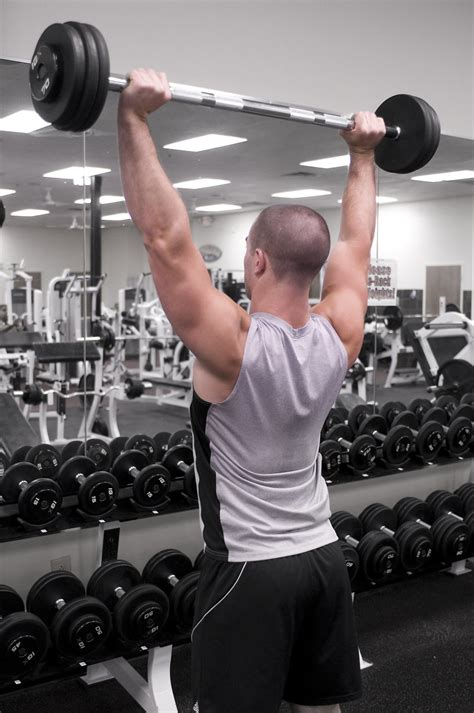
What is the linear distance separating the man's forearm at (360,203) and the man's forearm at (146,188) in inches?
19.3

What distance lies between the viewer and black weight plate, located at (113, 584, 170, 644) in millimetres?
2203

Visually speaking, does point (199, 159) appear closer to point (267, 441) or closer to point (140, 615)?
point (140, 615)

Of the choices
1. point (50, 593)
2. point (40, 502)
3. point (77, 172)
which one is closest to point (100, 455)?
point (40, 502)

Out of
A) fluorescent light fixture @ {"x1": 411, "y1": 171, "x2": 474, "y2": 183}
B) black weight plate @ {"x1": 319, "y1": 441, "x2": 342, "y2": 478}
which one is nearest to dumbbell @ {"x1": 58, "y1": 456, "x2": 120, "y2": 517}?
black weight plate @ {"x1": 319, "y1": 441, "x2": 342, "y2": 478}

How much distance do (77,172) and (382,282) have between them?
160 cm

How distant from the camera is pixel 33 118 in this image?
2732 millimetres

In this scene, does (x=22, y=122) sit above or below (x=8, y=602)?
above

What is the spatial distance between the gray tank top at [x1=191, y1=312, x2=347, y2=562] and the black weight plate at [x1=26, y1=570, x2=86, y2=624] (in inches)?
46.3

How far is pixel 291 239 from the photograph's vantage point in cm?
120

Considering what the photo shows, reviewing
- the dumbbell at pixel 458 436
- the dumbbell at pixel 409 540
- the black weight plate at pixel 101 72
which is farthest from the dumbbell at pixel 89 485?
the dumbbell at pixel 458 436

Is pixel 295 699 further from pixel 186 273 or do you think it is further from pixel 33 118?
pixel 33 118

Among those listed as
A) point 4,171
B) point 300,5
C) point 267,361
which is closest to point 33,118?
point 4,171

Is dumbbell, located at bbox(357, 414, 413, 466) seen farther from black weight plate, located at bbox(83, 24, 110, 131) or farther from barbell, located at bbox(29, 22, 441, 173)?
→ black weight plate, located at bbox(83, 24, 110, 131)

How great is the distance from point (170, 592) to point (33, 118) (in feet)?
5.88
